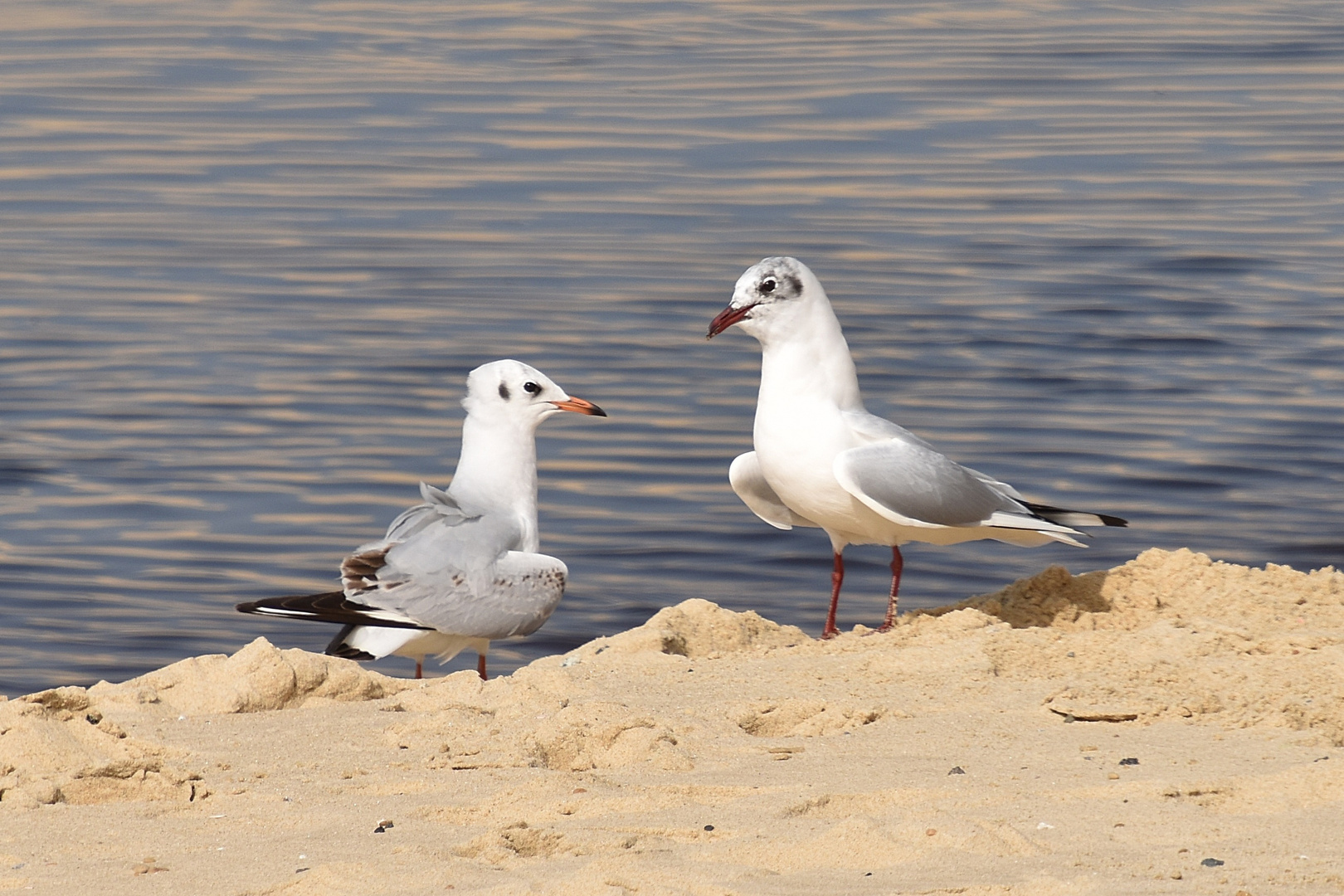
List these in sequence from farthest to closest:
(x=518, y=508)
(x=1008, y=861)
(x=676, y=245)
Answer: (x=676, y=245), (x=518, y=508), (x=1008, y=861)

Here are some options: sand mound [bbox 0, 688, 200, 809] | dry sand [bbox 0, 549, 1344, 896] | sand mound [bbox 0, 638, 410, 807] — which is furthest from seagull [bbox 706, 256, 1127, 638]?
sand mound [bbox 0, 688, 200, 809]

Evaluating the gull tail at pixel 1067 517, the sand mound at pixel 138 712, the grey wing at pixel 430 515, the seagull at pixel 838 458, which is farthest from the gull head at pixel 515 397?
the sand mound at pixel 138 712

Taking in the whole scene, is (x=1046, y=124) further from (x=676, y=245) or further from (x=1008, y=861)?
(x=1008, y=861)

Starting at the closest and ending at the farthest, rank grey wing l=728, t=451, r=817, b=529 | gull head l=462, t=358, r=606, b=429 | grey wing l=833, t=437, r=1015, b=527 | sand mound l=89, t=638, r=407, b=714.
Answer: sand mound l=89, t=638, r=407, b=714 < grey wing l=833, t=437, r=1015, b=527 < grey wing l=728, t=451, r=817, b=529 < gull head l=462, t=358, r=606, b=429

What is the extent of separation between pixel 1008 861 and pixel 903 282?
11114 millimetres

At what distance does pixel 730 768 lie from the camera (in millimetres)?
4750

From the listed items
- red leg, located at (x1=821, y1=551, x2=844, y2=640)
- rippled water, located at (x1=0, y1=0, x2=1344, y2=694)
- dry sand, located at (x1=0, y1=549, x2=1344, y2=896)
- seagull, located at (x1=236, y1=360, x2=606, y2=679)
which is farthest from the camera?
rippled water, located at (x1=0, y1=0, x2=1344, y2=694)

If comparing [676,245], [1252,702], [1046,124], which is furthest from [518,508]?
[1046,124]

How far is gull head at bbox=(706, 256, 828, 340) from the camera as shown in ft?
23.1

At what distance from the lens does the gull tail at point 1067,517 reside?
709 cm

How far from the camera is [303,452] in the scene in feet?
35.2

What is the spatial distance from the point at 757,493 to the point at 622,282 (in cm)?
730

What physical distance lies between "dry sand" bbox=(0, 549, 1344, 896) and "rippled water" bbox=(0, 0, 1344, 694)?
2.47m

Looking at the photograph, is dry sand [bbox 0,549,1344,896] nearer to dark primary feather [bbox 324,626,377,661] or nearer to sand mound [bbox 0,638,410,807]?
sand mound [bbox 0,638,410,807]
